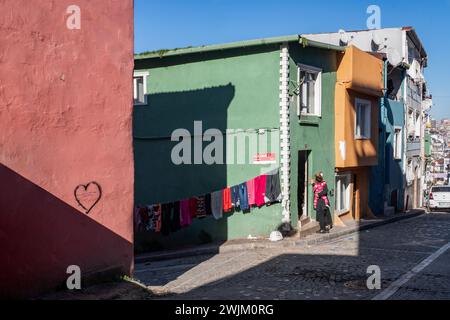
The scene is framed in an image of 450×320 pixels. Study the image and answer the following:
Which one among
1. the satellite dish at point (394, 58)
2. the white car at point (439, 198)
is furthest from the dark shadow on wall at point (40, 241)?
the white car at point (439, 198)

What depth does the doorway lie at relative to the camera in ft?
53.5

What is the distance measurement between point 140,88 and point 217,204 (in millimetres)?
Answer: 5825

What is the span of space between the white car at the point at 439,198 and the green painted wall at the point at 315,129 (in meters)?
13.7

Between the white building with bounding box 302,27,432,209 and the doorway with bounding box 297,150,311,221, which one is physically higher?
the white building with bounding box 302,27,432,209

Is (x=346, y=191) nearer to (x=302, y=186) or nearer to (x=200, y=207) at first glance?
(x=302, y=186)

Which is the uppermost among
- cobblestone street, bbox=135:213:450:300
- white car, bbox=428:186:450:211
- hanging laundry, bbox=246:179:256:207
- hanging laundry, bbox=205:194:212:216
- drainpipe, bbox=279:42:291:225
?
drainpipe, bbox=279:42:291:225

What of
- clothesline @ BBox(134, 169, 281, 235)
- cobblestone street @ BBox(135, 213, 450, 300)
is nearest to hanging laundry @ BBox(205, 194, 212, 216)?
clothesline @ BBox(134, 169, 281, 235)

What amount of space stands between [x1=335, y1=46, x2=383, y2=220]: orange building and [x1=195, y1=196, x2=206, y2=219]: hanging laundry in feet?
17.6

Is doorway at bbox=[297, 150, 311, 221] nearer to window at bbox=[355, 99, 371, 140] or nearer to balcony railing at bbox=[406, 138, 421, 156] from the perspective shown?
window at bbox=[355, 99, 371, 140]

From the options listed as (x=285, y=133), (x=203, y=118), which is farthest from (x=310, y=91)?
(x=203, y=118)

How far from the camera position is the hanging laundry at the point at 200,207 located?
15.7 metres

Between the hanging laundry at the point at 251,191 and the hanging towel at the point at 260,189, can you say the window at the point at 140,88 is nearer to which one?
the hanging laundry at the point at 251,191

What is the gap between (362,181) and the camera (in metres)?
21.2

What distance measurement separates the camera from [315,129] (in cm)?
1661
